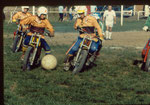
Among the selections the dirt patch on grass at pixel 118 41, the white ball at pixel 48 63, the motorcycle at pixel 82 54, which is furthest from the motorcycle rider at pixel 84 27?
the dirt patch on grass at pixel 118 41

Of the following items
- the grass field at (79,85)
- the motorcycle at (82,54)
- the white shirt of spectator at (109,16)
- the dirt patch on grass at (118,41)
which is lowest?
the grass field at (79,85)

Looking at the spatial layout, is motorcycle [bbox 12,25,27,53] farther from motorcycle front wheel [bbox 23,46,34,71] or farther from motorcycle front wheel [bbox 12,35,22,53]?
motorcycle front wheel [bbox 23,46,34,71]

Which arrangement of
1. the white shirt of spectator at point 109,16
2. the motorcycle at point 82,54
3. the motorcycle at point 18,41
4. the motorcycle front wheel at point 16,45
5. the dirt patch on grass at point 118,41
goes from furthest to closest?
the white shirt of spectator at point 109,16
the dirt patch on grass at point 118,41
the motorcycle front wheel at point 16,45
the motorcycle at point 18,41
the motorcycle at point 82,54

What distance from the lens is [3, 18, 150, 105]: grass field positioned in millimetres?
5695

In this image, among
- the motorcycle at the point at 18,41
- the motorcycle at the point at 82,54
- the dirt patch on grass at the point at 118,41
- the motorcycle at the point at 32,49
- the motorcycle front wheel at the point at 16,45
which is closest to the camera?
the motorcycle at the point at 82,54

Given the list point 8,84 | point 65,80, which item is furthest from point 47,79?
point 8,84

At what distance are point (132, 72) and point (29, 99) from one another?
4216 mm

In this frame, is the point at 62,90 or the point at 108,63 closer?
the point at 62,90

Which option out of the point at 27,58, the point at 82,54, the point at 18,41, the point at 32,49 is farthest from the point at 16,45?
the point at 82,54

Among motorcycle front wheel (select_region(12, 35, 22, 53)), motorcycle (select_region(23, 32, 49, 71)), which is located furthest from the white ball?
motorcycle front wheel (select_region(12, 35, 22, 53))

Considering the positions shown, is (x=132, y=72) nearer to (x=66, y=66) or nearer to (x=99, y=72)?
(x=99, y=72)

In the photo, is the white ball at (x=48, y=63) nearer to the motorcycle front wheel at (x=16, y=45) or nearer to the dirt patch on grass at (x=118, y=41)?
the motorcycle front wheel at (x=16, y=45)

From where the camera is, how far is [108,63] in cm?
1062

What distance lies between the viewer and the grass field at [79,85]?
5695 millimetres
